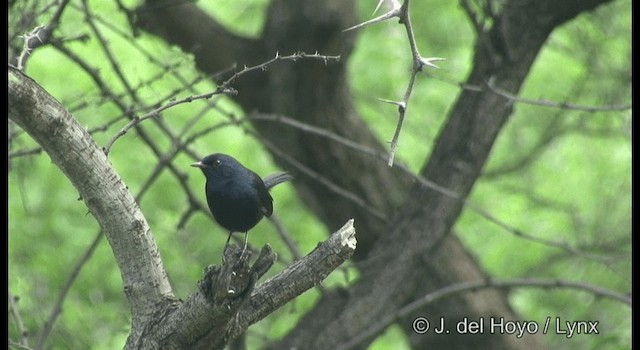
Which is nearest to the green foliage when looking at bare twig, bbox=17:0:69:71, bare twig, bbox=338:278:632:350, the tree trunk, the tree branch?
the tree trunk

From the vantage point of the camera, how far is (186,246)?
9594 mm

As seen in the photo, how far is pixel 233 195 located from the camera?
4539mm

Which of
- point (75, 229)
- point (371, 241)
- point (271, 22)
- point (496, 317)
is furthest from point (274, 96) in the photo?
point (75, 229)

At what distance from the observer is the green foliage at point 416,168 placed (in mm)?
9086

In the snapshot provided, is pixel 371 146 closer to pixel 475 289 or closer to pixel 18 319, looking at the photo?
pixel 475 289

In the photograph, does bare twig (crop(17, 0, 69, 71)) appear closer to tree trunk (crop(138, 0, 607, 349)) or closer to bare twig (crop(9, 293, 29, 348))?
bare twig (crop(9, 293, 29, 348))

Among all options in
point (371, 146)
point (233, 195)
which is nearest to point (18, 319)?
point (233, 195)

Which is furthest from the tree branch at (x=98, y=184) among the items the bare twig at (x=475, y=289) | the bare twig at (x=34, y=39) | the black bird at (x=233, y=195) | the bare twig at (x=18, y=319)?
the bare twig at (x=475, y=289)

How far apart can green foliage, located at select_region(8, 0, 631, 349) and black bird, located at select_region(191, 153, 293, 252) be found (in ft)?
11.4

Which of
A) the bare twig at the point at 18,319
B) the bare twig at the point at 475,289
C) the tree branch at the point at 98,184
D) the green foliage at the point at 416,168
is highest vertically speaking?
the green foliage at the point at 416,168

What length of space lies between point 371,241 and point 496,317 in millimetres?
1057

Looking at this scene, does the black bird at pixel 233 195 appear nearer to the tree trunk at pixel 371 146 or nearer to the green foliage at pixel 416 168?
the tree trunk at pixel 371 146

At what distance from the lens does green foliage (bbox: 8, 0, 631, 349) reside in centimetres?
909

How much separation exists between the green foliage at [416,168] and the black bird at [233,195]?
3.48 meters
